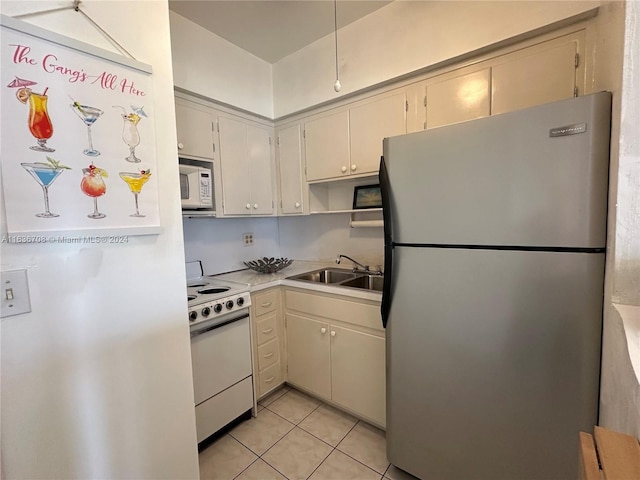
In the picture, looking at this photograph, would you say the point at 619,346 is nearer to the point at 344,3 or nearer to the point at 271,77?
→ the point at 344,3

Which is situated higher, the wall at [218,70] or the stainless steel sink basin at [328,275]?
the wall at [218,70]

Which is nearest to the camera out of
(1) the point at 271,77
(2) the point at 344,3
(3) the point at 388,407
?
(3) the point at 388,407

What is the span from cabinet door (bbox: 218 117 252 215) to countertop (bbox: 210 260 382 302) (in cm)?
54

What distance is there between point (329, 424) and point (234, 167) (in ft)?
6.64

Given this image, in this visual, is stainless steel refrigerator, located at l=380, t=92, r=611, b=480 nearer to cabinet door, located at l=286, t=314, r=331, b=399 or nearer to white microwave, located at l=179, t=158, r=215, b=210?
cabinet door, located at l=286, t=314, r=331, b=399

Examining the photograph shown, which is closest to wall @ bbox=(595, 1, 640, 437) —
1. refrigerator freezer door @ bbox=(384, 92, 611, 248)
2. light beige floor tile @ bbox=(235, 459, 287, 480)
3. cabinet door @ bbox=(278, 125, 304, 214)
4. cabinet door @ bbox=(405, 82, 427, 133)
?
refrigerator freezer door @ bbox=(384, 92, 611, 248)

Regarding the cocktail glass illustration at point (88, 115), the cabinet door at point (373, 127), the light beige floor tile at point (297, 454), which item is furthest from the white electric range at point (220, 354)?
the cabinet door at point (373, 127)

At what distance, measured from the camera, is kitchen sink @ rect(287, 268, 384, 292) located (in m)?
2.17

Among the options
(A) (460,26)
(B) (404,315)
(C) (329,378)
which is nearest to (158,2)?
(A) (460,26)

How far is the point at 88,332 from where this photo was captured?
89cm

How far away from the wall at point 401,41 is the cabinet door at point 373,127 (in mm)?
147

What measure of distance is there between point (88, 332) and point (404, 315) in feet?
4.09

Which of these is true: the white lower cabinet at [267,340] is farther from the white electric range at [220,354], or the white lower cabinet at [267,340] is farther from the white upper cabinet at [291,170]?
the white upper cabinet at [291,170]

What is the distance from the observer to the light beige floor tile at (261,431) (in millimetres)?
1734
